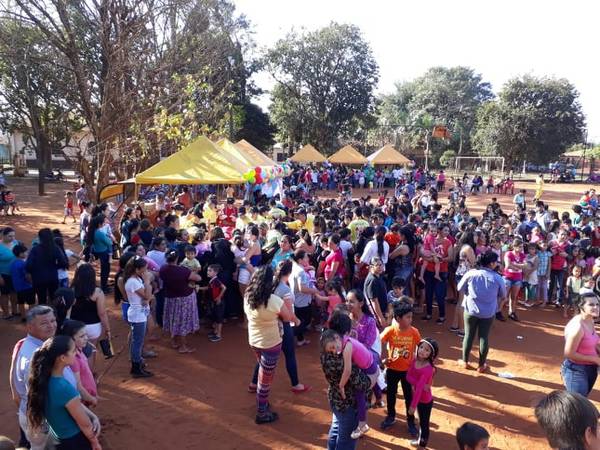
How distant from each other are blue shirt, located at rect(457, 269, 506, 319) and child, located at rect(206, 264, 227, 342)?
3260 mm

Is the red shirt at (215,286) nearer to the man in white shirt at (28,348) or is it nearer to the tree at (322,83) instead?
the man in white shirt at (28,348)

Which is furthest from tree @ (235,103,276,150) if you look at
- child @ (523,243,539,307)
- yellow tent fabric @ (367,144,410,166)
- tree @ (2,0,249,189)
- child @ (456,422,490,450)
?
child @ (456,422,490,450)

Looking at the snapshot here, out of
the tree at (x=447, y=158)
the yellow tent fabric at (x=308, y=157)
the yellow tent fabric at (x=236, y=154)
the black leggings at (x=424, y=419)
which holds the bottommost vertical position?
the black leggings at (x=424, y=419)

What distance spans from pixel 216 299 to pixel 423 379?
3.33 m

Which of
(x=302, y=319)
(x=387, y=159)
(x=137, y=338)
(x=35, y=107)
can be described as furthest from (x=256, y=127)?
(x=137, y=338)

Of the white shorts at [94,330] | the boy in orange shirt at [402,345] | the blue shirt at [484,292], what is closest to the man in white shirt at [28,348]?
the white shorts at [94,330]

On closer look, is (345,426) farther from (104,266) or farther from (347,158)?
(347,158)

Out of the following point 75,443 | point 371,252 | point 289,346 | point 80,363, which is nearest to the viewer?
point 75,443

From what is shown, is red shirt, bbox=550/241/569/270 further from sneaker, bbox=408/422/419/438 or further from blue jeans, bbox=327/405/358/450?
blue jeans, bbox=327/405/358/450

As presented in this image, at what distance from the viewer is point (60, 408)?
271 centimetres

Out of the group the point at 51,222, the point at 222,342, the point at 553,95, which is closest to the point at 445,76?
the point at 553,95

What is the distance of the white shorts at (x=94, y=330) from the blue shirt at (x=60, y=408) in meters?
1.77

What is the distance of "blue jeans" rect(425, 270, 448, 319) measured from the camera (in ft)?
23.4

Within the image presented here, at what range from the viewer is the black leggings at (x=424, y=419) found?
12.9 feet
